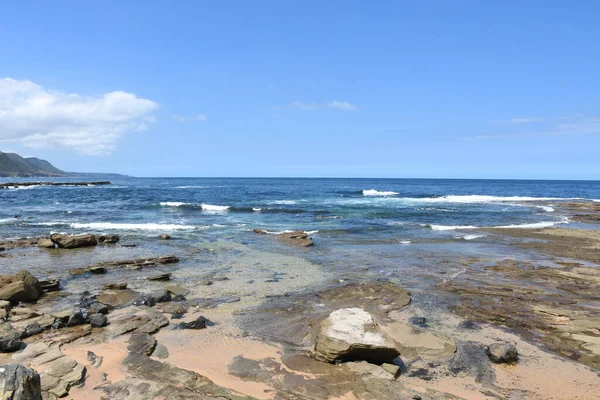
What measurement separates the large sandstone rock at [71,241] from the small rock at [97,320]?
38.8 ft

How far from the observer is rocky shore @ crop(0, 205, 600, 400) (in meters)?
6.54

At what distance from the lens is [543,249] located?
20.1m

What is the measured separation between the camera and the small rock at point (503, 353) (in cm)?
758

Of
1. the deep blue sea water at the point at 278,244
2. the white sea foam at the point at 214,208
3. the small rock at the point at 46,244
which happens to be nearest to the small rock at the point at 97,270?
the deep blue sea water at the point at 278,244

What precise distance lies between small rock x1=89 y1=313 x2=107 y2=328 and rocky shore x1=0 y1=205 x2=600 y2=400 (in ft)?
0.09

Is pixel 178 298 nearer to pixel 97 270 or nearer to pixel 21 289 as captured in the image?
pixel 21 289

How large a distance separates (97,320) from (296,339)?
4644 millimetres

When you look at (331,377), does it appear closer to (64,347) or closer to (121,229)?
(64,347)

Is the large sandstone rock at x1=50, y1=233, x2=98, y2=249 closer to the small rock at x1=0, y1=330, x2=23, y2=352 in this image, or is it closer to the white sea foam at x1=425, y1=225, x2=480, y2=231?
the small rock at x1=0, y1=330, x2=23, y2=352

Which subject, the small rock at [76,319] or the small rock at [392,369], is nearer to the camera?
the small rock at [392,369]

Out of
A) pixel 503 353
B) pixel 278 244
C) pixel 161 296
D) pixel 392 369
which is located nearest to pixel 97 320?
pixel 161 296

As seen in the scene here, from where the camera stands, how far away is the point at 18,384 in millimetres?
4668

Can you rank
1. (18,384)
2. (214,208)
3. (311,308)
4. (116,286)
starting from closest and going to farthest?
(18,384)
(311,308)
(116,286)
(214,208)

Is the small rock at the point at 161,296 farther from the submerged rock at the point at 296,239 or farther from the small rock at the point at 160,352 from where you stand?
the submerged rock at the point at 296,239
